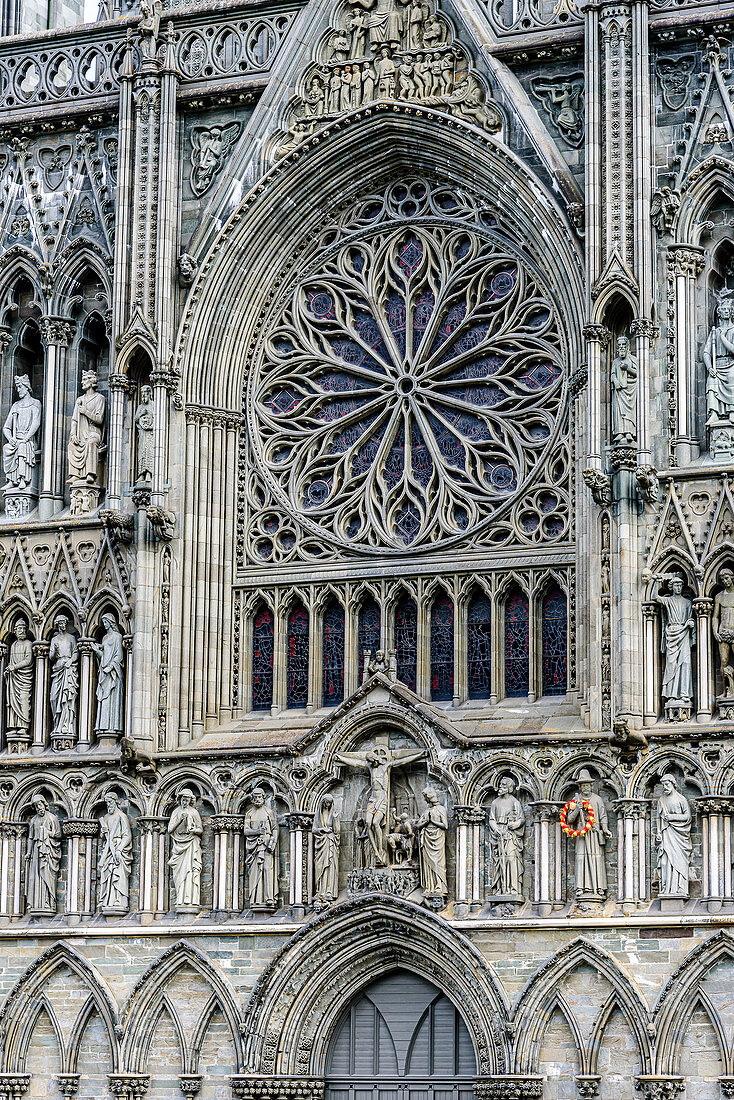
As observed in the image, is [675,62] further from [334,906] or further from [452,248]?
[334,906]

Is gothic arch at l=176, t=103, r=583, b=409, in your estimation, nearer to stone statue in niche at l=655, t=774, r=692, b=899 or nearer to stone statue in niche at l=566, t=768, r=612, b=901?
stone statue in niche at l=566, t=768, r=612, b=901

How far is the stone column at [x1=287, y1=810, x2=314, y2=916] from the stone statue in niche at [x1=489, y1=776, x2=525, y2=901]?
93.2 inches

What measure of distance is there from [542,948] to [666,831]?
199cm

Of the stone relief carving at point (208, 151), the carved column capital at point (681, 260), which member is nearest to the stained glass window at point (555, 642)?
the carved column capital at point (681, 260)

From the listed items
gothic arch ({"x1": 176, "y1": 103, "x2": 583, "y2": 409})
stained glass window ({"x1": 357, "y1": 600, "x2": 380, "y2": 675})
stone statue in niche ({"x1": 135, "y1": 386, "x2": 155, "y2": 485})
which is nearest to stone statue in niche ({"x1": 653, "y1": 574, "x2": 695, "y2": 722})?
stained glass window ({"x1": 357, "y1": 600, "x2": 380, "y2": 675})

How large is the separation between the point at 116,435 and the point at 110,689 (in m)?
3.33

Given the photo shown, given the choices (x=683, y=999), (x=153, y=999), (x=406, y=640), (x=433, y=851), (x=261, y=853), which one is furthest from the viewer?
(x=406, y=640)

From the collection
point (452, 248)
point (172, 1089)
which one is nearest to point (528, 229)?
point (452, 248)

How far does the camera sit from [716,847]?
27.6 metres

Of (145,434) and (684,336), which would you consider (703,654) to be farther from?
(145,434)

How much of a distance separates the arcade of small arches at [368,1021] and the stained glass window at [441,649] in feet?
10.1

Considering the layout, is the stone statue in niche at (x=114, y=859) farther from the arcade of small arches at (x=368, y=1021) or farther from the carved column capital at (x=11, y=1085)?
the carved column capital at (x=11, y=1085)

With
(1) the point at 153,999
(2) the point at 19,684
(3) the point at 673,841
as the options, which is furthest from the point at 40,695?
(3) the point at 673,841

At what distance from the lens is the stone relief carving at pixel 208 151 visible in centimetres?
3212
